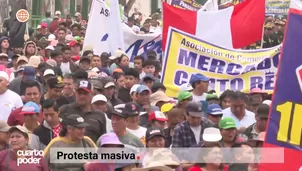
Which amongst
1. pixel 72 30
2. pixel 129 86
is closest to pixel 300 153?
pixel 129 86

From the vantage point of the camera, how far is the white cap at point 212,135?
29.2ft

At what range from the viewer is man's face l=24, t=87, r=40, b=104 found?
457 inches

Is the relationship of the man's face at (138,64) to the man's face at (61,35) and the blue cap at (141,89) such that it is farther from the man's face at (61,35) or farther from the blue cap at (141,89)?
the man's face at (61,35)

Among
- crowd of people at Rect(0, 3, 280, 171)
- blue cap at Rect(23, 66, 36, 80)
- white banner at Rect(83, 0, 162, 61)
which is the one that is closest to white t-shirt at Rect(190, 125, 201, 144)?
crowd of people at Rect(0, 3, 280, 171)

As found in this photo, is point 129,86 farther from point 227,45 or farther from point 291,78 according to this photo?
point 291,78

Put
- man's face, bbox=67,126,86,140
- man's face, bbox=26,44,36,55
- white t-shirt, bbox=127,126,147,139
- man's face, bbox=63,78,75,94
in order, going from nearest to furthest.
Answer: man's face, bbox=67,126,86,140
white t-shirt, bbox=127,126,147,139
man's face, bbox=63,78,75,94
man's face, bbox=26,44,36,55

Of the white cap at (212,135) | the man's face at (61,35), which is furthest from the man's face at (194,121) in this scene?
the man's face at (61,35)

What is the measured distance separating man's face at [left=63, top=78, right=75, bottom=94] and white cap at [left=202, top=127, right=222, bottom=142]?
336 cm

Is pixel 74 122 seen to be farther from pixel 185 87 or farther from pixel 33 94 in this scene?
pixel 185 87

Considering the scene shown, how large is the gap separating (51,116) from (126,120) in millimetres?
786

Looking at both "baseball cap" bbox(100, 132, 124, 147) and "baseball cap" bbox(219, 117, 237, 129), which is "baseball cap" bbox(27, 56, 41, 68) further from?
"baseball cap" bbox(100, 132, 124, 147)

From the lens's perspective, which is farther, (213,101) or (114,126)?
(213,101)

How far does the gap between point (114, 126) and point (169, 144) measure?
30.7 inches

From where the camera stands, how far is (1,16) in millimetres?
35219
